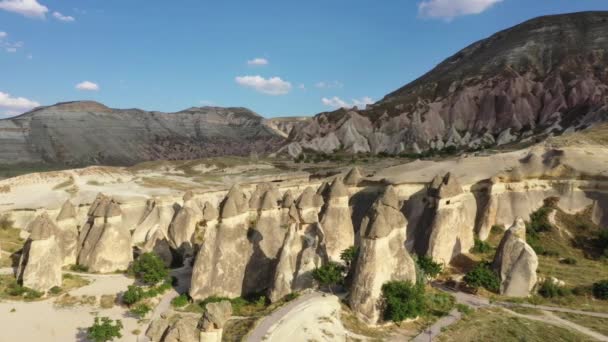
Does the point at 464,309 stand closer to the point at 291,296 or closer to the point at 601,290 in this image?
the point at 601,290

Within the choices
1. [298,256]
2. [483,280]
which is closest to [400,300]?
[298,256]

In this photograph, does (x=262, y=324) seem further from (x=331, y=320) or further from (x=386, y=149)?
(x=386, y=149)

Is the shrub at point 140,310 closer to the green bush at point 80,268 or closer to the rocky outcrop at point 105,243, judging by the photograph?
the rocky outcrop at point 105,243

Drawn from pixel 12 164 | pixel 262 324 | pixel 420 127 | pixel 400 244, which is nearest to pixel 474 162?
pixel 400 244

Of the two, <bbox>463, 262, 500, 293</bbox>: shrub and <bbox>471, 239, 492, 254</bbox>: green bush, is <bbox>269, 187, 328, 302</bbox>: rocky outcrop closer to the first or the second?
<bbox>463, 262, 500, 293</bbox>: shrub

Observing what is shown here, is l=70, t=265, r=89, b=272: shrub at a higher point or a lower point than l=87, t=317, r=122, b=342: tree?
higher

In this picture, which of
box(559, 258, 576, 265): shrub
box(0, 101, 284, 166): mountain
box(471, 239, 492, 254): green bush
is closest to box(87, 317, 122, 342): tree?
box(471, 239, 492, 254): green bush
